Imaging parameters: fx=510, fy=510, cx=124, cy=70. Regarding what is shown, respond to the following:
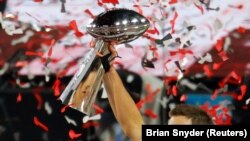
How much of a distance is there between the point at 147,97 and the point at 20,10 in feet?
1.97

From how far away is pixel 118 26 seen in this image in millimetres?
891

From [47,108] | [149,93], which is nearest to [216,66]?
[149,93]

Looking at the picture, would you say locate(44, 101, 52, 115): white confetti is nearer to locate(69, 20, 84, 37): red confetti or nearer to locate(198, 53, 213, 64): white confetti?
locate(69, 20, 84, 37): red confetti

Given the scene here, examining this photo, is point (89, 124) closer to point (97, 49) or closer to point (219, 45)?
point (219, 45)

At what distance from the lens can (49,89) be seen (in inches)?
77.9

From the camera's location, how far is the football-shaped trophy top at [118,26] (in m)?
0.89

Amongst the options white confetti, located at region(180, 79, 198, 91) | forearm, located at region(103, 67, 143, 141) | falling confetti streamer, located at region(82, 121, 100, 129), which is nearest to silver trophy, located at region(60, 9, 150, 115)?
forearm, located at region(103, 67, 143, 141)

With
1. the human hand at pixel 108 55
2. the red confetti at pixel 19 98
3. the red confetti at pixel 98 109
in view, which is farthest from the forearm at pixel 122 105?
the red confetti at pixel 19 98

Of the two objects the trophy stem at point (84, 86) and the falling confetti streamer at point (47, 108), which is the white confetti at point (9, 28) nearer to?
the falling confetti streamer at point (47, 108)

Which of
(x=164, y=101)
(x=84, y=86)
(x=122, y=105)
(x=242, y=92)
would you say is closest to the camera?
(x=84, y=86)

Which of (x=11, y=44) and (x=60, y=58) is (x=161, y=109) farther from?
(x=11, y=44)

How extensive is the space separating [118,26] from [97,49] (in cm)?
5

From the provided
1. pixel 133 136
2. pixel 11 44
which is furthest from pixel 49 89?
pixel 133 136

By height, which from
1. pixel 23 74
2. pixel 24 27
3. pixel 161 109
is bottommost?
pixel 161 109
